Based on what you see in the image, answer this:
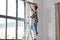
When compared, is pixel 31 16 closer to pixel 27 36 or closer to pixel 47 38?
→ pixel 27 36

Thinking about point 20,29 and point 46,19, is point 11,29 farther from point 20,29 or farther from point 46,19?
point 46,19

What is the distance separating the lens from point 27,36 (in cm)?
314

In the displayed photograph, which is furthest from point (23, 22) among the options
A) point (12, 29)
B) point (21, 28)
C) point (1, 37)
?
point (1, 37)

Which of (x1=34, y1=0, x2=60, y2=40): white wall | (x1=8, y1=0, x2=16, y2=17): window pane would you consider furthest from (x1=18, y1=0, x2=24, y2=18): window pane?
(x1=34, y1=0, x2=60, y2=40): white wall

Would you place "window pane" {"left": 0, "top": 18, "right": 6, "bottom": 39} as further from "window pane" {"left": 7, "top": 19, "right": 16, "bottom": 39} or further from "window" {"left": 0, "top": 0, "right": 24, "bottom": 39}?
"window pane" {"left": 7, "top": 19, "right": 16, "bottom": 39}

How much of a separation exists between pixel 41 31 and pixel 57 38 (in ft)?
1.52

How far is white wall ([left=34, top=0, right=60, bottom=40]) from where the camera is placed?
3.83m

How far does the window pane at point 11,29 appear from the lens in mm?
2891

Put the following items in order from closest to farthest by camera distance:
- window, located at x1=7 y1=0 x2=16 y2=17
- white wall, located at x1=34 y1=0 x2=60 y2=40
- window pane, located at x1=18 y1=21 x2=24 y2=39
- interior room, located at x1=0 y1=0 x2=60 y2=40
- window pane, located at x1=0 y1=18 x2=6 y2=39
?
1. window pane, located at x1=0 y1=18 x2=6 y2=39
2. interior room, located at x1=0 y1=0 x2=60 y2=40
3. window, located at x1=7 y1=0 x2=16 y2=17
4. window pane, located at x1=18 y1=21 x2=24 y2=39
5. white wall, located at x1=34 y1=0 x2=60 y2=40

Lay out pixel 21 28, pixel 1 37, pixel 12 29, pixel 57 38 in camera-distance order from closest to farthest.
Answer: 1. pixel 1 37
2. pixel 12 29
3. pixel 21 28
4. pixel 57 38

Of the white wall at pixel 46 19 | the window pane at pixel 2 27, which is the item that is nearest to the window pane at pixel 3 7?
the window pane at pixel 2 27

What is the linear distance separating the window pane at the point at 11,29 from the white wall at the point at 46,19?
36.9 inches

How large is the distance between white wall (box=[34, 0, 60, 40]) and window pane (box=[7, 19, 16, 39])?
94 centimetres

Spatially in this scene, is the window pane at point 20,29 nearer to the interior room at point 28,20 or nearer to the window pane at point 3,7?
the interior room at point 28,20
